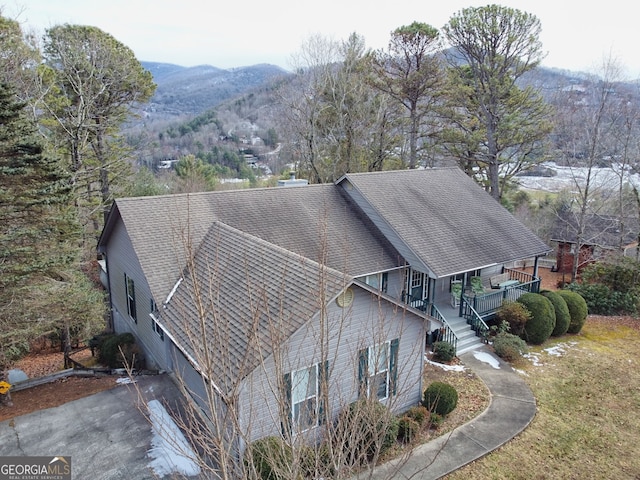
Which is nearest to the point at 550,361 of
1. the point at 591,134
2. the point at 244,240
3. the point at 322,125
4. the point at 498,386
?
the point at 498,386

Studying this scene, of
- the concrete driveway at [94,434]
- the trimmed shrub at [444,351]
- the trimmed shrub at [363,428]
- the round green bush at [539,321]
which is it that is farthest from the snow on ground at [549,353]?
the concrete driveway at [94,434]

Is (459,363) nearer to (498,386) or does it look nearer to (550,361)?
(498,386)

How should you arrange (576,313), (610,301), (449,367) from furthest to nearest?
(610,301) < (576,313) < (449,367)

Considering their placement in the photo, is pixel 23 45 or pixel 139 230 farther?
pixel 23 45

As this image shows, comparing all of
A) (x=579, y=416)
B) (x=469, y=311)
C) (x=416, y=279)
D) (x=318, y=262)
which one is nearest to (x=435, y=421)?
(x=579, y=416)

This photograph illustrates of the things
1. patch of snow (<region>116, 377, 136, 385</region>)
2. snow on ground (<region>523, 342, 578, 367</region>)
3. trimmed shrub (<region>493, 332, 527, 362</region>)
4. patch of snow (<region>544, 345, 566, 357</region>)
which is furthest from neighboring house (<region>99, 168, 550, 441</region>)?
patch of snow (<region>544, 345, 566, 357</region>)

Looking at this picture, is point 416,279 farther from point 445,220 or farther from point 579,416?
point 579,416
